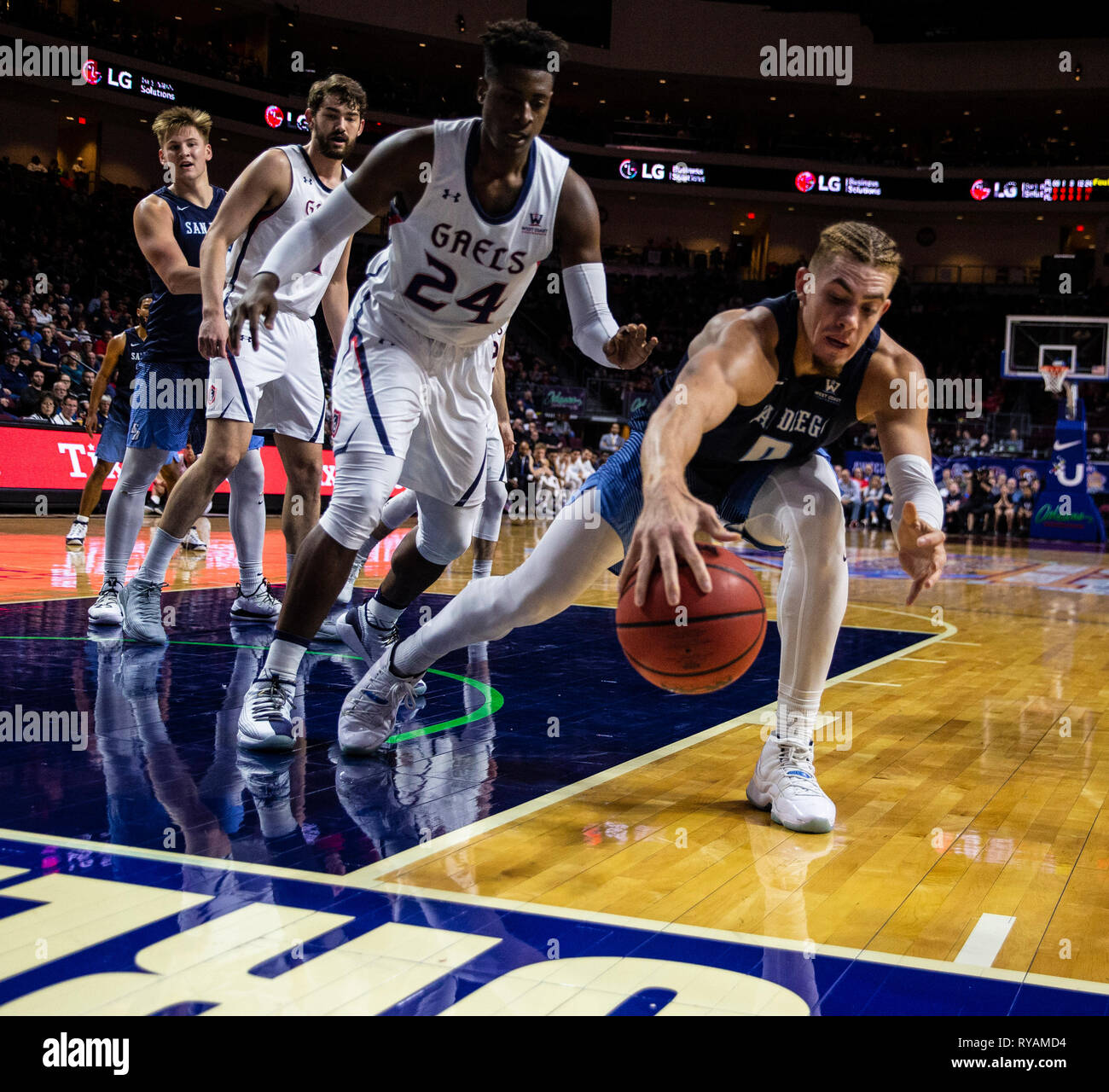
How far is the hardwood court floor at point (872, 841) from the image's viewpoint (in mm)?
2432

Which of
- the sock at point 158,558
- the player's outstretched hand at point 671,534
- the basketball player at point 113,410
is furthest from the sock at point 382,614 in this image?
the basketball player at point 113,410

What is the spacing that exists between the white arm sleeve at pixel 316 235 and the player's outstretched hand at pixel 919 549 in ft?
6.16

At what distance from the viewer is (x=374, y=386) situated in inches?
148

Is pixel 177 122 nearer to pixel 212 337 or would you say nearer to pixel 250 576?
pixel 212 337

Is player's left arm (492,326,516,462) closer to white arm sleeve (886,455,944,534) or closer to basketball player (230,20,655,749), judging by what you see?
basketball player (230,20,655,749)

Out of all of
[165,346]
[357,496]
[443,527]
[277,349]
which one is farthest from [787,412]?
[165,346]

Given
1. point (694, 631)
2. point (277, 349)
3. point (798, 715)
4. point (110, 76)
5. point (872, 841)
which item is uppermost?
point (110, 76)

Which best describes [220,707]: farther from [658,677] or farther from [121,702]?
[658,677]

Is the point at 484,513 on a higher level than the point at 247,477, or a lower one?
lower

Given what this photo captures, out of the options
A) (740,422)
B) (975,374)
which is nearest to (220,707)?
(740,422)

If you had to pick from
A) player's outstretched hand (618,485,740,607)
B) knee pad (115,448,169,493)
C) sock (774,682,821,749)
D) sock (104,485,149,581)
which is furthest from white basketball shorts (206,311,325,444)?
player's outstretched hand (618,485,740,607)

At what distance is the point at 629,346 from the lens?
3600 millimetres

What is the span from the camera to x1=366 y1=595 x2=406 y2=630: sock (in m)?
4.75

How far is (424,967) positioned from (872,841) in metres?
1.45
